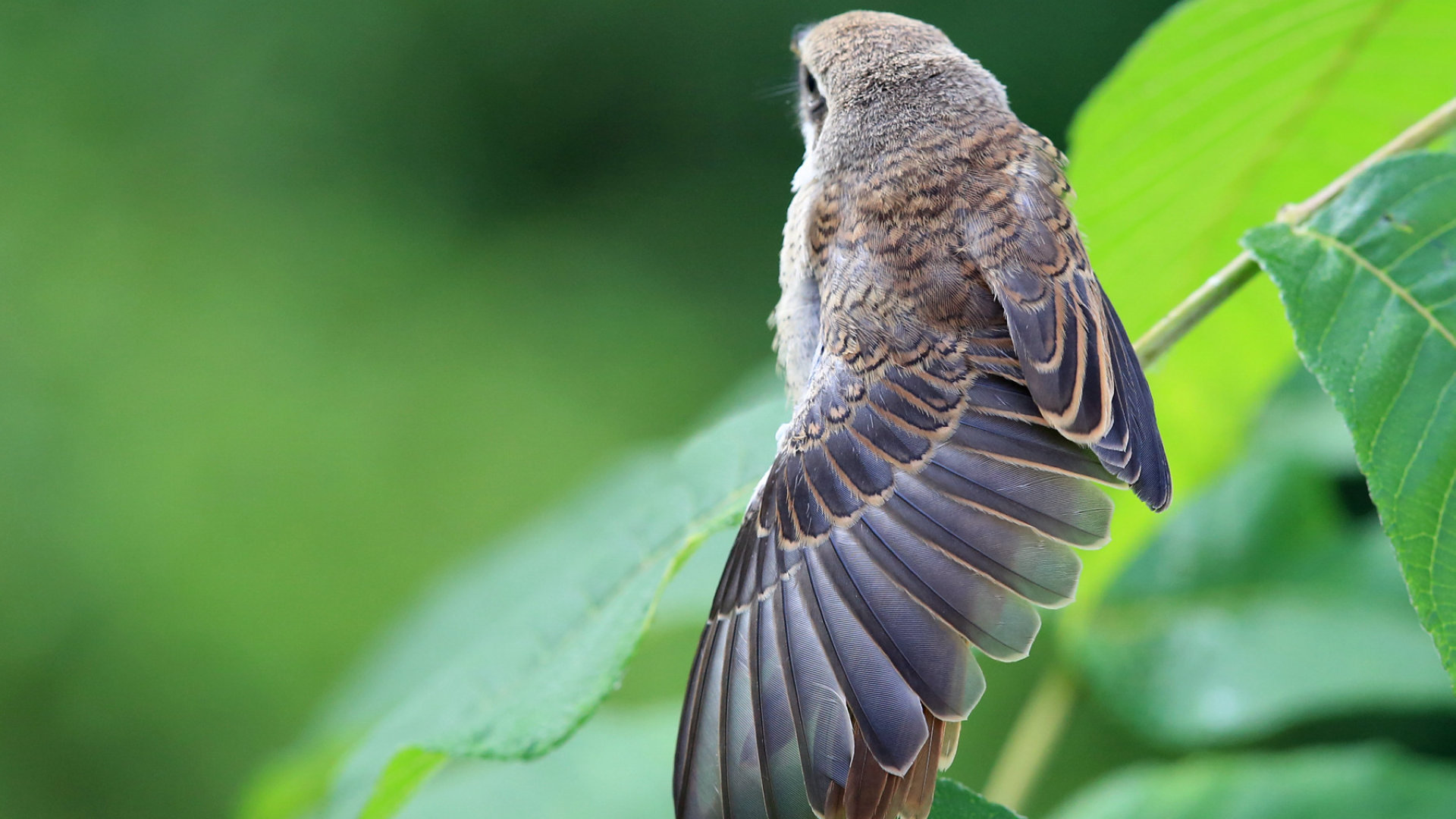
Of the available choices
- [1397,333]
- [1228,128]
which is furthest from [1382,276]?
[1228,128]

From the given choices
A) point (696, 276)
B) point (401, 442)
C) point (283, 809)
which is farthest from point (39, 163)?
point (283, 809)

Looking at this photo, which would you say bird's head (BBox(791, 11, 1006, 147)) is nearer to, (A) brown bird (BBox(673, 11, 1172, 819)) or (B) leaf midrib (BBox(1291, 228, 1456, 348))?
(A) brown bird (BBox(673, 11, 1172, 819))

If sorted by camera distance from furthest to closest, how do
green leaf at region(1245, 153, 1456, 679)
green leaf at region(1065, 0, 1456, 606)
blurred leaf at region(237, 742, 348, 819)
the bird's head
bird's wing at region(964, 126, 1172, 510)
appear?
blurred leaf at region(237, 742, 348, 819) → the bird's head → green leaf at region(1065, 0, 1456, 606) → bird's wing at region(964, 126, 1172, 510) → green leaf at region(1245, 153, 1456, 679)

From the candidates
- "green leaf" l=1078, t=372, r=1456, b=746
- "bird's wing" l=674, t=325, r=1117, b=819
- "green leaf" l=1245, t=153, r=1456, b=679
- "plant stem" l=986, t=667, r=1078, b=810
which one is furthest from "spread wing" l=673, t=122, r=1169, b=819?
"green leaf" l=1078, t=372, r=1456, b=746

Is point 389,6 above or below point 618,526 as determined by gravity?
above

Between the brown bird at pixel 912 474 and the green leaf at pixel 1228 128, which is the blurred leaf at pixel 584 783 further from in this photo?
the green leaf at pixel 1228 128

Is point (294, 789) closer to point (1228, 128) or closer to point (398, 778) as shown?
point (398, 778)

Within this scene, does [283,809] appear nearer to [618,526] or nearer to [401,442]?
[618,526]

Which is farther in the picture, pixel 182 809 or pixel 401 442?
pixel 401 442
